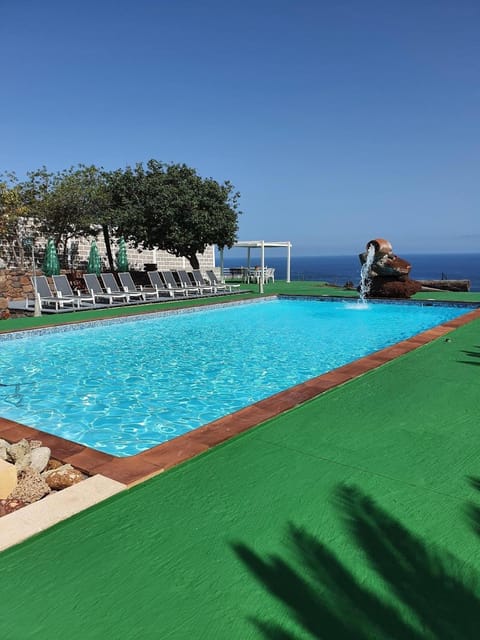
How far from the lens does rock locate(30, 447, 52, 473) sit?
3145 mm

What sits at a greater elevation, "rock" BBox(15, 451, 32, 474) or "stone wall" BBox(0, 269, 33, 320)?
"stone wall" BBox(0, 269, 33, 320)

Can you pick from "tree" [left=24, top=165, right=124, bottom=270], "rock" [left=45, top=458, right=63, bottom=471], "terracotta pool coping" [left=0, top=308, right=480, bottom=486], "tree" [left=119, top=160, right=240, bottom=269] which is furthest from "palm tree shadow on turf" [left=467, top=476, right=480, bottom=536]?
"tree" [left=24, top=165, right=124, bottom=270]

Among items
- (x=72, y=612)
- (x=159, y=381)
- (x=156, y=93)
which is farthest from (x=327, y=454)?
(x=156, y=93)

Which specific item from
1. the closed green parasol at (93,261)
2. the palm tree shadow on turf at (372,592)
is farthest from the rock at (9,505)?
the closed green parasol at (93,261)

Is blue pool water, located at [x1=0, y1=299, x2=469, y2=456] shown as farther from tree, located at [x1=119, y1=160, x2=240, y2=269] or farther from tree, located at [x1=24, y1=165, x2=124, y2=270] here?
tree, located at [x1=24, y1=165, x2=124, y2=270]

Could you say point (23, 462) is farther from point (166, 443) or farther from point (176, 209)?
point (176, 209)

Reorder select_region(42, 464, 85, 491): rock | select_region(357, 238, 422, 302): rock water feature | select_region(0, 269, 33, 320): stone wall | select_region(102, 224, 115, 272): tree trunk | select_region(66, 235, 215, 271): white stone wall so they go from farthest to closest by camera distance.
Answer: select_region(66, 235, 215, 271): white stone wall < select_region(102, 224, 115, 272): tree trunk < select_region(357, 238, 422, 302): rock water feature < select_region(0, 269, 33, 320): stone wall < select_region(42, 464, 85, 491): rock

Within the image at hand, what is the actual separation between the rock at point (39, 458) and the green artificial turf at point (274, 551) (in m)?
0.74

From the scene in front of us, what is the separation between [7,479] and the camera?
279cm

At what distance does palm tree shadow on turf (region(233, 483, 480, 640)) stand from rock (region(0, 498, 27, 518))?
1403mm

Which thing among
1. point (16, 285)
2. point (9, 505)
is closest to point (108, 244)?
point (16, 285)

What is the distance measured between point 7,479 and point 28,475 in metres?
0.17

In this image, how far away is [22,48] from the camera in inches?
601

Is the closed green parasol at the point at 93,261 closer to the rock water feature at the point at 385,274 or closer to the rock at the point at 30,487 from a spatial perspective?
the rock water feature at the point at 385,274
